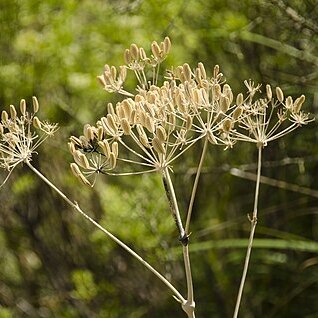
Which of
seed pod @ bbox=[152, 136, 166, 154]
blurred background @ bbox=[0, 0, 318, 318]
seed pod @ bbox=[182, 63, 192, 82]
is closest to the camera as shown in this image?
seed pod @ bbox=[152, 136, 166, 154]

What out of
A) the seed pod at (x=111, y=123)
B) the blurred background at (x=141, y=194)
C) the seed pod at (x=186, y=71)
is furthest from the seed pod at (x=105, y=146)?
the blurred background at (x=141, y=194)

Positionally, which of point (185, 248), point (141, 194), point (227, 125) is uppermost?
point (227, 125)

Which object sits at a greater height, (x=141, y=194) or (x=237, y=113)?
(x=237, y=113)

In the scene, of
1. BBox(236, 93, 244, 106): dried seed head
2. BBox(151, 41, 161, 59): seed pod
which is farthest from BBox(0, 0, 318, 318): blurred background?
BBox(236, 93, 244, 106): dried seed head

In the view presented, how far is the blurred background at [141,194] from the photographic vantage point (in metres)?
3.08

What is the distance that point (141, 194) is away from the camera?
10.6 ft

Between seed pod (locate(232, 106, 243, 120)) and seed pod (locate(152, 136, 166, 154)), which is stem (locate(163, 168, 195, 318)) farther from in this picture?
seed pod (locate(232, 106, 243, 120))

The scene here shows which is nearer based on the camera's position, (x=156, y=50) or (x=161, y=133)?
(x=161, y=133)

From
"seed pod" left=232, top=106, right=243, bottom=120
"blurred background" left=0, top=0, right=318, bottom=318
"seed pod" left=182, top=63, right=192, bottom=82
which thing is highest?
"seed pod" left=182, top=63, right=192, bottom=82

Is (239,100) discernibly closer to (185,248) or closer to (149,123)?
(149,123)

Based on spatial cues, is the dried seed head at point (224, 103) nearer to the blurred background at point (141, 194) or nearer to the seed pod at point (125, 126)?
the seed pod at point (125, 126)

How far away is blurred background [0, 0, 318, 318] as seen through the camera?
3.08m

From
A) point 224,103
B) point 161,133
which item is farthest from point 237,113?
point 161,133

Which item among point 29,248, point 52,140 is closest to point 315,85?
point 52,140
